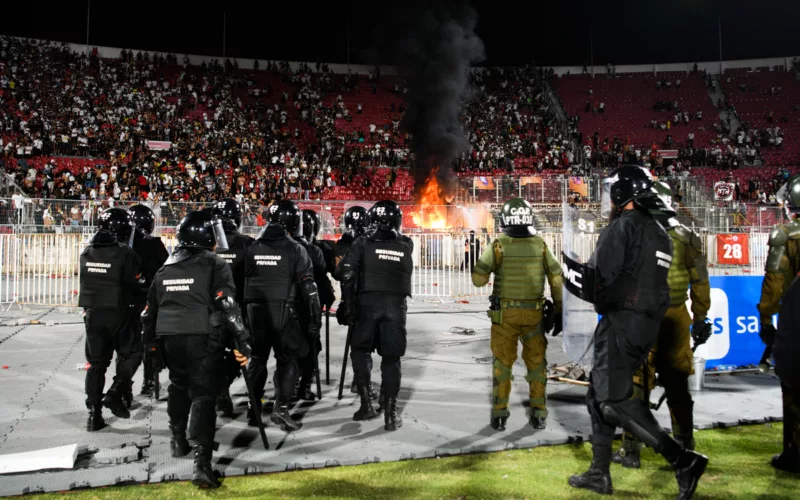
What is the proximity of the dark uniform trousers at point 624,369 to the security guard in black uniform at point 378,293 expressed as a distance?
212 cm

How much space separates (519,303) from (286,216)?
2420 mm

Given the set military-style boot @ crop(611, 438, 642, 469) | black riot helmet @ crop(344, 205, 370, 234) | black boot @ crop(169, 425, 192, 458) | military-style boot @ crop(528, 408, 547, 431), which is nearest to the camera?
military-style boot @ crop(611, 438, 642, 469)

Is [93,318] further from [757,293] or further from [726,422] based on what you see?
[757,293]

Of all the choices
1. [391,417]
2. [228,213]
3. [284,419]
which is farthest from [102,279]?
[391,417]

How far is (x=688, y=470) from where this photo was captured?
3.56m

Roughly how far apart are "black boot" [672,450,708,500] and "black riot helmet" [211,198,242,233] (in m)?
4.55

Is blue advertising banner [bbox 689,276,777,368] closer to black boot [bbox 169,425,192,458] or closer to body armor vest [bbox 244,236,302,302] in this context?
body armor vest [bbox 244,236,302,302]

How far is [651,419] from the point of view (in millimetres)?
3680

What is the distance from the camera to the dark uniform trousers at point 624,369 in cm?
365

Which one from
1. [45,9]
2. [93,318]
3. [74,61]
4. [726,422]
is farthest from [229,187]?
[45,9]

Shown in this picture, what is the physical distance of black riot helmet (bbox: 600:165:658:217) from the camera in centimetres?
390

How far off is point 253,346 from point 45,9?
40.7 metres

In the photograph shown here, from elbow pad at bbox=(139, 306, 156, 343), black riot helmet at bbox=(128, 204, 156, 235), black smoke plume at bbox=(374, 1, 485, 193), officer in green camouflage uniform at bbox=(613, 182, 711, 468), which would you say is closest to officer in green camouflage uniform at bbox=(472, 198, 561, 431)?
officer in green camouflage uniform at bbox=(613, 182, 711, 468)

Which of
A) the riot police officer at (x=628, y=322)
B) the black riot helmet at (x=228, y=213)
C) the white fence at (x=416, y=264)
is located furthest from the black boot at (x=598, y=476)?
the white fence at (x=416, y=264)
